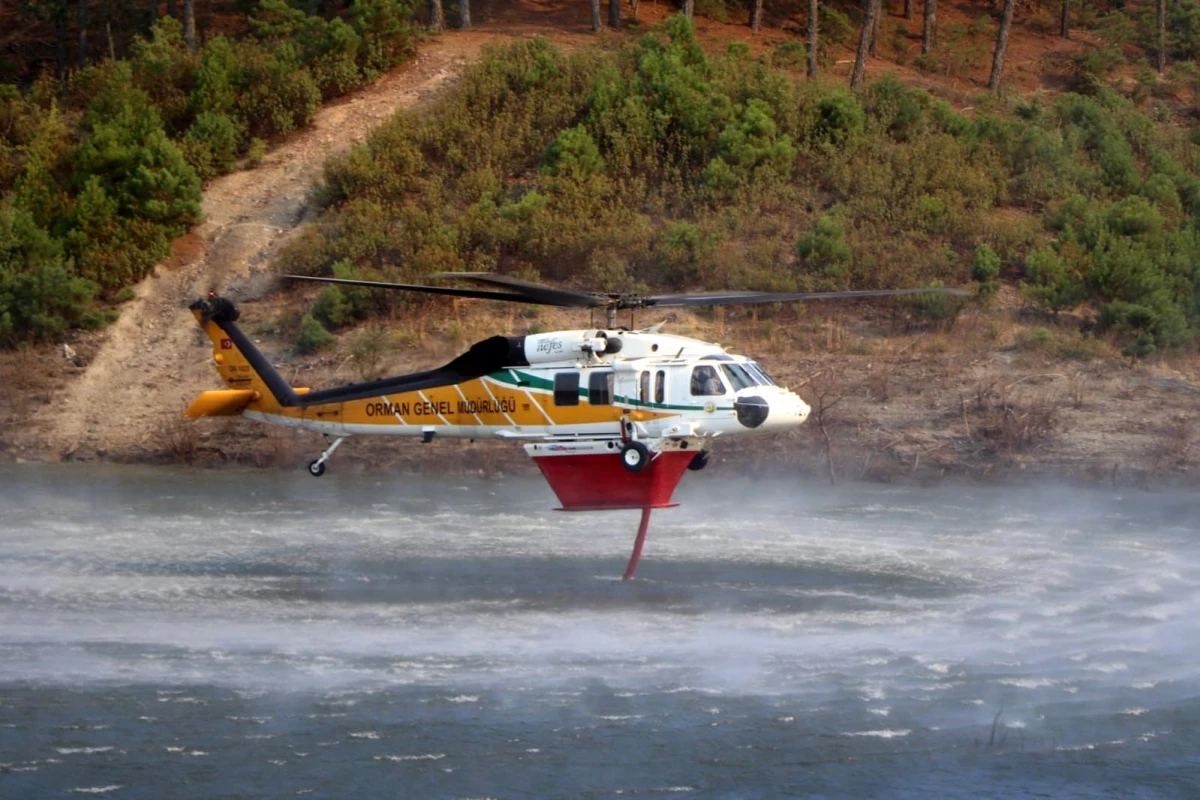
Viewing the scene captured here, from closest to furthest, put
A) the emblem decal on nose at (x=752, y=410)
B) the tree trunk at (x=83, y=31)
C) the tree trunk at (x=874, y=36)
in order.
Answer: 1. the emblem decal on nose at (x=752, y=410)
2. the tree trunk at (x=83, y=31)
3. the tree trunk at (x=874, y=36)

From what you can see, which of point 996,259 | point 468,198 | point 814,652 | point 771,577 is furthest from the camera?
point 468,198

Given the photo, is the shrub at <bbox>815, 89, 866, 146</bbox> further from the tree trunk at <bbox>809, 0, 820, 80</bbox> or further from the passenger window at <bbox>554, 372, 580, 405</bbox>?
the passenger window at <bbox>554, 372, 580, 405</bbox>

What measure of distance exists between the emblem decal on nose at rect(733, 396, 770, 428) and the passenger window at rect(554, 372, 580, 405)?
85.0 inches

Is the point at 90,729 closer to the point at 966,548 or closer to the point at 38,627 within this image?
the point at 38,627

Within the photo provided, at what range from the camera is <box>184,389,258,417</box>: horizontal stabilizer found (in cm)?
2267

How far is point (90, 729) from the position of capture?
16.5m

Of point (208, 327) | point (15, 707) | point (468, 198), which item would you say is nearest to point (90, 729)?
point (15, 707)

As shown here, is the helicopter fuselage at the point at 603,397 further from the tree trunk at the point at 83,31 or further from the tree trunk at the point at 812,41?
the tree trunk at the point at 83,31

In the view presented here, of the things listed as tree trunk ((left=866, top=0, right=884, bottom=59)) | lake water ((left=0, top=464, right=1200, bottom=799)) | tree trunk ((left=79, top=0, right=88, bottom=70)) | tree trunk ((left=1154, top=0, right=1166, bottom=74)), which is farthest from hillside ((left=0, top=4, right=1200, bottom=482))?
tree trunk ((left=1154, top=0, right=1166, bottom=74))

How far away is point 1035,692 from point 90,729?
10254mm

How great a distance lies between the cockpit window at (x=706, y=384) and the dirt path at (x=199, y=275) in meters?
17.5

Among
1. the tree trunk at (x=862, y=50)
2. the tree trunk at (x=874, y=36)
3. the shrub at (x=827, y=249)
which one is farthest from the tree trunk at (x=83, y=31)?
the shrub at (x=827, y=249)

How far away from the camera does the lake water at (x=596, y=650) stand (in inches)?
615

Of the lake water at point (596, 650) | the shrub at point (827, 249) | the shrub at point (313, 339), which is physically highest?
the shrub at point (827, 249)
